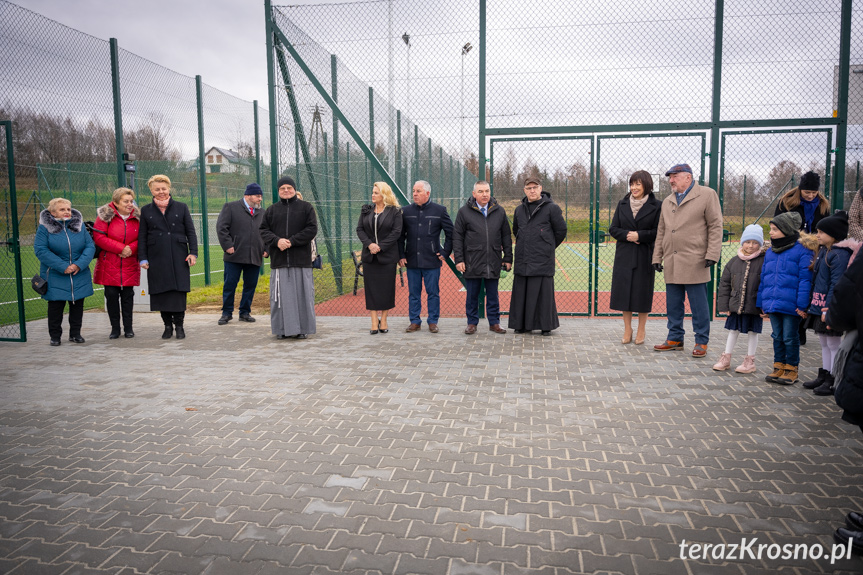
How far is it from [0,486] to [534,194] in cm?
613

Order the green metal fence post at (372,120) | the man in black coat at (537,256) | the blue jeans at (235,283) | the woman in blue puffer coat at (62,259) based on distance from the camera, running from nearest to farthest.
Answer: the woman in blue puffer coat at (62,259) < the man in black coat at (537,256) < the blue jeans at (235,283) < the green metal fence post at (372,120)

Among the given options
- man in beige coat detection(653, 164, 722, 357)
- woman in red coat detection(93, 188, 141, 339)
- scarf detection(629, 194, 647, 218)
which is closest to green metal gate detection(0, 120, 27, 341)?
woman in red coat detection(93, 188, 141, 339)

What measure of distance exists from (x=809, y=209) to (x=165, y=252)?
24.8 ft

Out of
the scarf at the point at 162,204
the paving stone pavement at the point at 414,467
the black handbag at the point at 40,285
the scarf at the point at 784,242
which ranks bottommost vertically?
the paving stone pavement at the point at 414,467

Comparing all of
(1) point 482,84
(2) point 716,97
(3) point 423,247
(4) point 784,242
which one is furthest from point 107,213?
(2) point 716,97

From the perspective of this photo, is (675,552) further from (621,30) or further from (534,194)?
(621,30)

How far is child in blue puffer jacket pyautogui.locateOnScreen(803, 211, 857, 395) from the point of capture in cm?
448

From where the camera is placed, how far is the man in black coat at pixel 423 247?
796cm

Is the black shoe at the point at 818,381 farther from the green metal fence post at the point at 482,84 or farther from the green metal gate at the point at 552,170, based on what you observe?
the green metal fence post at the point at 482,84

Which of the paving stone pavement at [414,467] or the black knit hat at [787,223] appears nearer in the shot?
the paving stone pavement at [414,467]

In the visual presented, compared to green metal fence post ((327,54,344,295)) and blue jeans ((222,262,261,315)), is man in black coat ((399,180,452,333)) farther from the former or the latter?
green metal fence post ((327,54,344,295))

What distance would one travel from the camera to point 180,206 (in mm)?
7695

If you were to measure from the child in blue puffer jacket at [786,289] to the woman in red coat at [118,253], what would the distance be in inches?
277

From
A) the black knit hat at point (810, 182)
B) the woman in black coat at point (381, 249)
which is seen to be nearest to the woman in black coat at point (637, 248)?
the black knit hat at point (810, 182)
